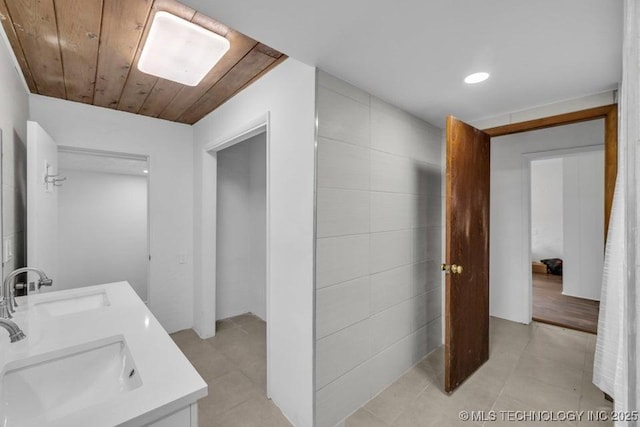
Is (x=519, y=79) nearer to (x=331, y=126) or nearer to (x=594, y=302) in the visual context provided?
(x=331, y=126)

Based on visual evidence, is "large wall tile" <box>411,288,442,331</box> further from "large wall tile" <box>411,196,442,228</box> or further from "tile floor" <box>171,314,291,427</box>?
"tile floor" <box>171,314,291,427</box>

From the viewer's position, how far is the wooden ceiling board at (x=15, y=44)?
1.35 metres

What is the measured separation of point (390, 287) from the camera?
2.15 meters

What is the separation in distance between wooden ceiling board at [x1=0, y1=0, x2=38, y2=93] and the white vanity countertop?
4.78 feet

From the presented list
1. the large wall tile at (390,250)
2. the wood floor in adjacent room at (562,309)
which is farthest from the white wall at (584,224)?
the large wall tile at (390,250)

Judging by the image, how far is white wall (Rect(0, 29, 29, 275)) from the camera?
5.08 feet

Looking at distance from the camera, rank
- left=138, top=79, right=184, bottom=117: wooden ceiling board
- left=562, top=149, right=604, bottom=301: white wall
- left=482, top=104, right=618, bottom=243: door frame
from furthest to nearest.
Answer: left=562, top=149, right=604, bottom=301: white wall
left=138, top=79, right=184, bottom=117: wooden ceiling board
left=482, top=104, right=618, bottom=243: door frame

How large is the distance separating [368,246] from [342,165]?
59cm

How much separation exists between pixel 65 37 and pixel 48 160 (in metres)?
0.97

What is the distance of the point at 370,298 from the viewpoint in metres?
1.96

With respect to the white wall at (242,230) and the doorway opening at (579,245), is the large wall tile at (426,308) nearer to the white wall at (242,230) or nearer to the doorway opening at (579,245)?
the doorway opening at (579,245)

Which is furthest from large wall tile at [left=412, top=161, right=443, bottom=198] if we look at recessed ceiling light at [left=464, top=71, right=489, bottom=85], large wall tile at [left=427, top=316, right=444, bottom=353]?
large wall tile at [left=427, top=316, right=444, bottom=353]

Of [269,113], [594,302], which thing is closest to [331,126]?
[269,113]

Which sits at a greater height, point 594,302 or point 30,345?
point 30,345
